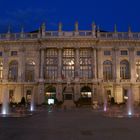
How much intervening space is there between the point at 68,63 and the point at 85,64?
13.7 ft

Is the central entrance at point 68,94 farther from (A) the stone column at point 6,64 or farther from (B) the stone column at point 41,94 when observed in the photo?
→ (A) the stone column at point 6,64

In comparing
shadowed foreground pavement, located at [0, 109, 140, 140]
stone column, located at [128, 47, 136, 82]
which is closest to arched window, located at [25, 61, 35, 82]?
stone column, located at [128, 47, 136, 82]

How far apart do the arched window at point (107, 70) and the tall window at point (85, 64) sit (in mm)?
3640

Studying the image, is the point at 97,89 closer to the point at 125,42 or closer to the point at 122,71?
the point at 122,71

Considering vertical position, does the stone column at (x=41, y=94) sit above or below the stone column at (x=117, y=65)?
below

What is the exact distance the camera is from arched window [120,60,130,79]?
64562 mm

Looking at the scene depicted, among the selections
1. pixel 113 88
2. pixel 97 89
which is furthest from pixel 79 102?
pixel 113 88

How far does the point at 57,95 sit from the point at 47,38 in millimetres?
13909

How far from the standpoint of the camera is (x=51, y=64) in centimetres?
6438

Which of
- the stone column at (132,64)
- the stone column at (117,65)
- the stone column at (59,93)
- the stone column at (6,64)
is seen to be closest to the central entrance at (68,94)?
the stone column at (59,93)

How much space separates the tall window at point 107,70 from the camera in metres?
64.8

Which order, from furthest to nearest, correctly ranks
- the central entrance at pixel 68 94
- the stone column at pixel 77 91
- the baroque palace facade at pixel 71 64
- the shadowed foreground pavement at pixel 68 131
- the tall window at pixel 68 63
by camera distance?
the tall window at pixel 68 63 < the baroque palace facade at pixel 71 64 < the stone column at pixel 77 91 < the central entrance at pixel 68 94 < the shadowed foreground pavement at pixel 68 131

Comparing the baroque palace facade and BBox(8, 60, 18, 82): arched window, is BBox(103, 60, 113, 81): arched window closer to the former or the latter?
the baroque palace facade

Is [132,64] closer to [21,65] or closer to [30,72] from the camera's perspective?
[30,72]
